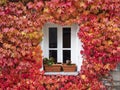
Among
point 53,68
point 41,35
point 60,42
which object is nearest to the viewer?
point 41,35

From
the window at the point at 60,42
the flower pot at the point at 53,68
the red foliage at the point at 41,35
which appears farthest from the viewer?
the window at the point at 60,42

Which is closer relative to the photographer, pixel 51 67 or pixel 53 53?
pixel 51 67

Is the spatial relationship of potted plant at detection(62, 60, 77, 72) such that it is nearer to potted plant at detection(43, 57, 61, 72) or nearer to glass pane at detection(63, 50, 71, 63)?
potted plant at detection(43, 57, 61, 72)

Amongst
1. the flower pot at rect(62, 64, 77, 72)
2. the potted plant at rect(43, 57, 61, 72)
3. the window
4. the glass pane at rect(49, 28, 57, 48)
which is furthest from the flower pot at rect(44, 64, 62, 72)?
the glass pane at rect(49, 28, 57, 48)

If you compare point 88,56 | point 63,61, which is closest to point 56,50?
point 63,61

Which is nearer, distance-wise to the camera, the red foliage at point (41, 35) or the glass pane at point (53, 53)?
the red foliage at point (41, 35)

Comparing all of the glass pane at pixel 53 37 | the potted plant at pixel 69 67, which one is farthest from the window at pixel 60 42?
the potted plant at pixel 69 67

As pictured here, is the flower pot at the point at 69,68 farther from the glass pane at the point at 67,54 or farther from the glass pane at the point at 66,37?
the glass pane at the point at 66,37

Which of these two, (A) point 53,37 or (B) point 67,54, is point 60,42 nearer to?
(A) point 53,37

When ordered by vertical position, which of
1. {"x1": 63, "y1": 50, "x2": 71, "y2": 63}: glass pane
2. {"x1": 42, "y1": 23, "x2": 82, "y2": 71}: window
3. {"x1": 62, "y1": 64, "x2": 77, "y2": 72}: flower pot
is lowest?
{"x1": 62, "y1": 64, "x2": 77, "y2": 72}: flower pot

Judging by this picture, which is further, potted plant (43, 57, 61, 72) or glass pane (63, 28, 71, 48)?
glass pane (63, 28, 71, 48)

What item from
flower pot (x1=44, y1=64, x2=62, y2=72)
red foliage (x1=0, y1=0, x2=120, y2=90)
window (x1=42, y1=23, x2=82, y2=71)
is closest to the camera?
red foliage (x1=0, y1=0, x2=120, y2=90)

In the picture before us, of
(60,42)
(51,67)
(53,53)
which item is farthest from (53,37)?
(51,67)

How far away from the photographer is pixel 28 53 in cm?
709
